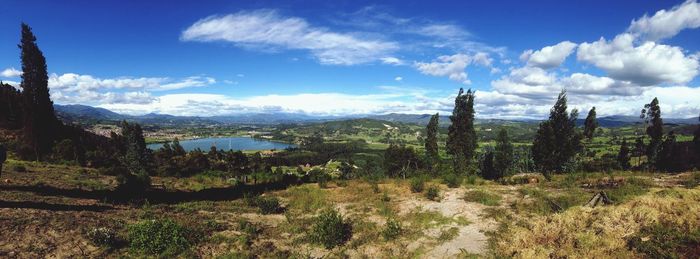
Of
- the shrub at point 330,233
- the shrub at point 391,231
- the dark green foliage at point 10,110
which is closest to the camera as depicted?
the shrub at point 330,233

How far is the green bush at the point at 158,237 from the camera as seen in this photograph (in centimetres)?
1437

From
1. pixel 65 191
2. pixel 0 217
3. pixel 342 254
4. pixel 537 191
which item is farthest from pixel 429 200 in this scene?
pixel 65 191

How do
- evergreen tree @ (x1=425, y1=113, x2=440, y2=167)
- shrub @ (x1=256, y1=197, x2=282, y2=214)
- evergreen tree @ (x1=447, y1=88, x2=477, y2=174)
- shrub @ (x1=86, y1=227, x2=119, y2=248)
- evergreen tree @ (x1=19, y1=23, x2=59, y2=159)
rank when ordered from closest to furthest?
shrub @ (x1=86, y1=227, x2=119, y2=248), shrub @ (x1=256, y1=197, x2=282, y2=214), evergreen tree @ (x1=19, y1=23, x2=59, y2=159), evergreen tree @ (x1=447, y1=88, x2=477, y2=174), evergreen tree @ (x1=425, y1=113, x2=440, y2=167)

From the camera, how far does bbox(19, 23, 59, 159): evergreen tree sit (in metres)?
50.5

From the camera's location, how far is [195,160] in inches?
3152

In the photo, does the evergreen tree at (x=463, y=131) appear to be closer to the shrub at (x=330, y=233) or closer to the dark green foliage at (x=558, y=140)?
the dark green foliage at (x=558, y=140)

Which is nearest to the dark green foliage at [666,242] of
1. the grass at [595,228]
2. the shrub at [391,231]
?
the grass at [595,228]

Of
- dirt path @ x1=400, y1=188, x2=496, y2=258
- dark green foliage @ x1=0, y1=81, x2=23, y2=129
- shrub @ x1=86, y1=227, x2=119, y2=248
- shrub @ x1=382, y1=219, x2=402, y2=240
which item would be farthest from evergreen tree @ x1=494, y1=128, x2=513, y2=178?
dark green foliage @ x1=0, y1=81, x2=23, y2=129

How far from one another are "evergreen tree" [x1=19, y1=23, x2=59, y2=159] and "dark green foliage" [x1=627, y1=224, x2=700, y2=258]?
65.0m

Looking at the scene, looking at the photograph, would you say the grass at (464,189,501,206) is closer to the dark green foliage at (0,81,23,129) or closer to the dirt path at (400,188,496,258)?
the dirt path at (400,188,496,258)

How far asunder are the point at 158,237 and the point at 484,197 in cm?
1718

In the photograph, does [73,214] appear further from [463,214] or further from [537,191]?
[537,191]

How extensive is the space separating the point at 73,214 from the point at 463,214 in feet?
62.9

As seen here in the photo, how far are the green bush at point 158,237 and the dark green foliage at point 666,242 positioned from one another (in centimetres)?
1704
